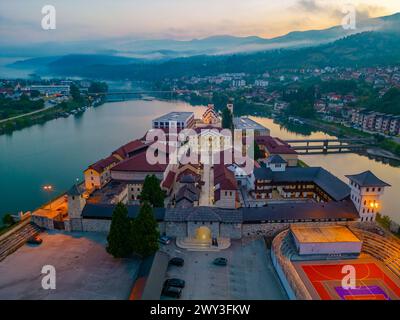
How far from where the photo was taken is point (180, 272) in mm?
19047

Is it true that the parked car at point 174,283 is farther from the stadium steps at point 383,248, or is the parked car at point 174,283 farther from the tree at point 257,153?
the tree at point 257,153

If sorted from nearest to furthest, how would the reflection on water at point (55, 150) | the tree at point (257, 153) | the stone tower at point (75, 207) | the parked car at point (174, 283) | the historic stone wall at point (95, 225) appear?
the parked car at point (174, 283) → the stone tower at point (75, 207) → the historic stone wall at point (95, 225) → the reflection on water at point (55, 150) → the tree at point (257, 153)

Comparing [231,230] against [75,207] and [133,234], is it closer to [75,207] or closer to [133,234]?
[133,234]

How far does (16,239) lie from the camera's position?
22.2m

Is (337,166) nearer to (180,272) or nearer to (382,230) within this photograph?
(382,230)

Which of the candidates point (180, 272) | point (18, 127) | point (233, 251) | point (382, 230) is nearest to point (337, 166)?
point (382, 230)

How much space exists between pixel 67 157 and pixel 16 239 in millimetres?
27009

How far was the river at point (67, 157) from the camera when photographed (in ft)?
111

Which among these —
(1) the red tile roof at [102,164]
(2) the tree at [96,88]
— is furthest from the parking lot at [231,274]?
(2) the tree at [96,88]

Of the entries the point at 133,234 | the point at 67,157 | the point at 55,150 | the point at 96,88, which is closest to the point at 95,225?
the point at 133,234

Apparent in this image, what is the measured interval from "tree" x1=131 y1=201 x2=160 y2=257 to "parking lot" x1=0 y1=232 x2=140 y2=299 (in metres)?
1.32

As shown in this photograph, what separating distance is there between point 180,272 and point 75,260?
6730mm

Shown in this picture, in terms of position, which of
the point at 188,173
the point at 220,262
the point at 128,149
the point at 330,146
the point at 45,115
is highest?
the point at 45,115

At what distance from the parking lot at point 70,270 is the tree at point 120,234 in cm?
82
